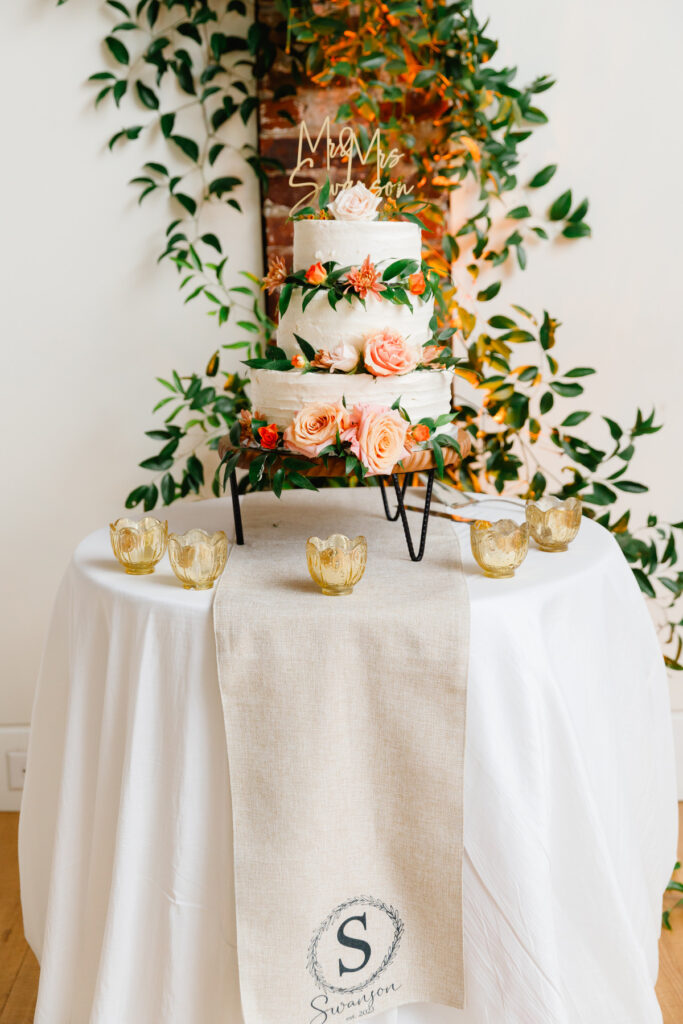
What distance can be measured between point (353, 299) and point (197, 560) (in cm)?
46

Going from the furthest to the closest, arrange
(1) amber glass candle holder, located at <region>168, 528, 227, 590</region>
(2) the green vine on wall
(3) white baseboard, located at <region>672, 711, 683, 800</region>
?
(3) white baseboard, located at <region>672, 711, 683, 800</region> < (2) the green vine on wall < (1) amber glass candle holder, located at <region>168, 528, 227, 590</region>

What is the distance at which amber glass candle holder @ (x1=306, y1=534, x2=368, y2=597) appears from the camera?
1.38m

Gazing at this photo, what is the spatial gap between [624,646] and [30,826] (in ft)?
3.57

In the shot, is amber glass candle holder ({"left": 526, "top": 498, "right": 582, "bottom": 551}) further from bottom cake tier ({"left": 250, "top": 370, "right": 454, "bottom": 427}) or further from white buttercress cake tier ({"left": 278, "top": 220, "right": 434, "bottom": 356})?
white buttercress cake tier ({"left": 278, "top": 220, "right": 434, "bottom": 356})

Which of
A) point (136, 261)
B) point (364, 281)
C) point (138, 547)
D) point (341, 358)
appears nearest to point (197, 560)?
point (138, 547)

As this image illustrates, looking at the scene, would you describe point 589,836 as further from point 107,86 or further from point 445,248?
point 107,86

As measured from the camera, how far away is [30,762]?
1704 millimetres

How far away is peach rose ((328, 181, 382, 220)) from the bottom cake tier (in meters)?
0.25

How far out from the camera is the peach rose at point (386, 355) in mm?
1427

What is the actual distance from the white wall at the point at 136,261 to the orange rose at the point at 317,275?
1028 millimetres

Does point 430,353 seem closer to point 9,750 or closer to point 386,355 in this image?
point 386,355

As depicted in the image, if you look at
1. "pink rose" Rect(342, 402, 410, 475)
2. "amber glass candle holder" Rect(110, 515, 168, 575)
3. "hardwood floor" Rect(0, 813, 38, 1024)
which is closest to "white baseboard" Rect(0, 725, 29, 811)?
"hardwood floor" Rect(0, 813, 38, 1024)

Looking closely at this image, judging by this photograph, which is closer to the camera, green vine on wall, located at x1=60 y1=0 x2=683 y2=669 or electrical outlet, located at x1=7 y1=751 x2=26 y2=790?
green vine on wall, located at x1=60 y1=0 x2=683 y2=669

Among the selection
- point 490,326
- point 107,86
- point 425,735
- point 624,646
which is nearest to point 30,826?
point 425,735
